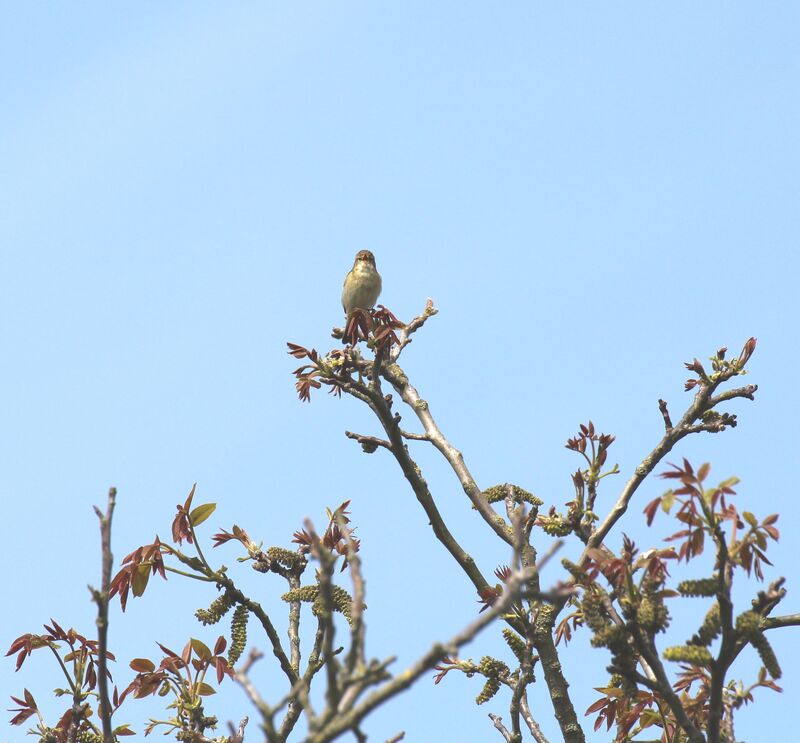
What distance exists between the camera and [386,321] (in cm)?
659

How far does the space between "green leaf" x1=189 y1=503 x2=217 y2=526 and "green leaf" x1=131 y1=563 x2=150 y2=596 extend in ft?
1.03

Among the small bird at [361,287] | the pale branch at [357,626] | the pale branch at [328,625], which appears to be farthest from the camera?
the small bird at [361,287]

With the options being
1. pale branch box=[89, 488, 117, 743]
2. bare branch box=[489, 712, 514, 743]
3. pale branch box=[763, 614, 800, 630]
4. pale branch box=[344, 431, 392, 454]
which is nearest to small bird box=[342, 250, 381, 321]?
pale branch box=[344, 431, 392, 454]

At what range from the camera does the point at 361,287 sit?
11.6 m

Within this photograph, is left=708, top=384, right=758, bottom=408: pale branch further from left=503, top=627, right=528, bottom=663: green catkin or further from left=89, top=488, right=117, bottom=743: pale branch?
left=89, top=488, right=117, bottom=743: pale branch

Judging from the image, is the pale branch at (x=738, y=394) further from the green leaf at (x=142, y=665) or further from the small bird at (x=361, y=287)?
the small bird at (x=361, y=287)

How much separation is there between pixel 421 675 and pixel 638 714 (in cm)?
302

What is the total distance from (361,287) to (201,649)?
6.53 m

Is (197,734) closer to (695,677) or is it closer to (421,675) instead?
(695,677)

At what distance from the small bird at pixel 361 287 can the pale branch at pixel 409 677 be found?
30.2 feet

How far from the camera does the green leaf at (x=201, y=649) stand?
5504mm

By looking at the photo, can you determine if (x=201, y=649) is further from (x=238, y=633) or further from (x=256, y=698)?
(x=256, y=698)

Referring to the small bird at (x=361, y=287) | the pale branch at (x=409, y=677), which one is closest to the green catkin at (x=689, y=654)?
the pale branch at (x=409, y=677)

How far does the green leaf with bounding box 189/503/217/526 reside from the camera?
5.43m
